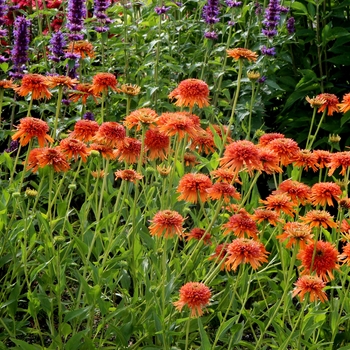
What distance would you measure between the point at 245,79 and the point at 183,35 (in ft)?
2.15

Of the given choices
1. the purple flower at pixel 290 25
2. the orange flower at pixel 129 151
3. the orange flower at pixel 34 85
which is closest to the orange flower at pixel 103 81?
the orange flower at pixel 34 85

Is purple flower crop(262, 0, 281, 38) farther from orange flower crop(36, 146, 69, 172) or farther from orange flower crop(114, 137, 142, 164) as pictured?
orange flower crop(36, 146, 69, 172)

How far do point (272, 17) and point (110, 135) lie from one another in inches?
58.6

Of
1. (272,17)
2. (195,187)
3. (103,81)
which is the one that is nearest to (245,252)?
(195,187)

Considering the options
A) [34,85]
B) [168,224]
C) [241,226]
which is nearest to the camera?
[168,224]

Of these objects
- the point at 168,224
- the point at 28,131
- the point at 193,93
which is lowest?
the point at 168,224

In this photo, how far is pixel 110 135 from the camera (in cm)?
226

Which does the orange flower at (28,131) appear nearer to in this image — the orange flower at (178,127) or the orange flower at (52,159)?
the orange flower at (52,159)

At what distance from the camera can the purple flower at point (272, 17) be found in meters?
3.40

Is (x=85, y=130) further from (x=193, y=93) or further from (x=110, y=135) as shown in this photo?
(x=193, y=93)

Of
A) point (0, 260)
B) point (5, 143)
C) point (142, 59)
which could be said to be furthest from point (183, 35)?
point (0, 260)

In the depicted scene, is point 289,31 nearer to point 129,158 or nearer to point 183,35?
point 183,35

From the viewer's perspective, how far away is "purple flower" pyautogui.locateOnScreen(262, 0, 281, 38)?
3.40 metres

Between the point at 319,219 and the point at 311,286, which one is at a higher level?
the point at 319,219
